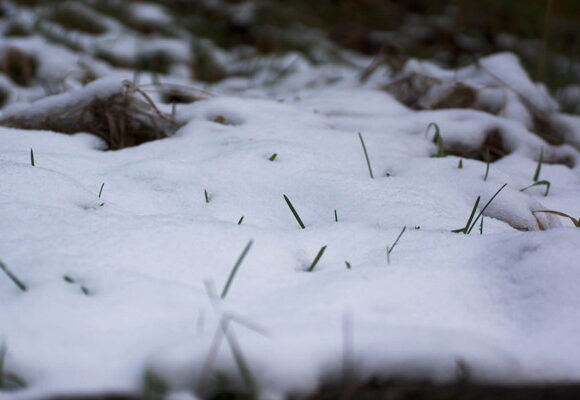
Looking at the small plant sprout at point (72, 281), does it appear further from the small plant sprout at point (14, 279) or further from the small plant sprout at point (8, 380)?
the small plant sprout at point (8, 380)

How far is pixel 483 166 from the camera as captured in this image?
1604mm

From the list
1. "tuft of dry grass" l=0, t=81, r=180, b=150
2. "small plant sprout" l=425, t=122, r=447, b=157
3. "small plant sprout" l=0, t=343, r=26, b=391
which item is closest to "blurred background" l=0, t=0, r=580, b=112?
"small plant sprout" l=425, t=122, r=447, b=157

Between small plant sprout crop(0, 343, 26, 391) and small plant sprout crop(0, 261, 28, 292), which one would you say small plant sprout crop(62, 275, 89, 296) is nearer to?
small plant sprout crop(0, 261, 28, 292)

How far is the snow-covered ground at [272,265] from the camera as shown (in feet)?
2.38

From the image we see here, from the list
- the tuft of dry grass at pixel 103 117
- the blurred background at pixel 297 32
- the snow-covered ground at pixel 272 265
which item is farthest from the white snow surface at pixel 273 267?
the blurred background at pixel 297 32

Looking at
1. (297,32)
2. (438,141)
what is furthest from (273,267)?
(297,32)

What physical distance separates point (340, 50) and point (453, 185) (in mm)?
A: 3800

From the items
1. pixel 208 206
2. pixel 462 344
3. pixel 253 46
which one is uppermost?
pixel 462 344

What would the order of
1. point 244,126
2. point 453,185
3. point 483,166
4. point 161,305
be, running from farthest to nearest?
point 244,126, point 483,166, point 453,185, point 161,305

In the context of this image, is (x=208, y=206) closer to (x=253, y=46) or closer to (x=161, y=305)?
(x=161, y=305)

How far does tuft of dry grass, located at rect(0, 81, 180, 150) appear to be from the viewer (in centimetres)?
179

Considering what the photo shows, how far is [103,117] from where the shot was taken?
5.92 ft

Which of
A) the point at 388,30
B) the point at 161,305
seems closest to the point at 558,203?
the point at 161,305

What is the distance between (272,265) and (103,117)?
1.09 m
